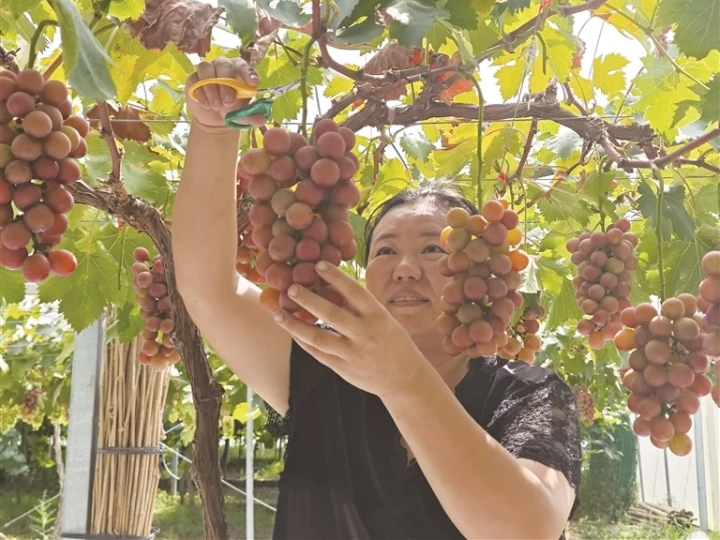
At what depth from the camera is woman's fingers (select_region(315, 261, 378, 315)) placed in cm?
68

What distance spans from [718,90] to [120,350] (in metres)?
1.77

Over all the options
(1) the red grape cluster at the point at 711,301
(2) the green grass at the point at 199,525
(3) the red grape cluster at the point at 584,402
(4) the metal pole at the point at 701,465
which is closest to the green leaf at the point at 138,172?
(1) the red grape cluster at the point at 711,301

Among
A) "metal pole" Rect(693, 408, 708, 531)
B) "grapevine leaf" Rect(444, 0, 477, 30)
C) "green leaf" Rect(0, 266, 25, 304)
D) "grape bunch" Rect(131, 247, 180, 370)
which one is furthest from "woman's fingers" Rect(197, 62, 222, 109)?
"metal pole" Rect(693, 408, 708, 531)

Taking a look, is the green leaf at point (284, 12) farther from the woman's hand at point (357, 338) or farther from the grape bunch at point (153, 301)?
the grape bunch at point (153, 301)

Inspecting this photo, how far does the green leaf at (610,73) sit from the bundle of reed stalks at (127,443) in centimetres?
Result: 146

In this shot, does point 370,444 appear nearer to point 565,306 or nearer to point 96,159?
point 96,159

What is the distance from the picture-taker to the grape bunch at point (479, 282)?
962 millimetres

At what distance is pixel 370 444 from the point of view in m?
1.25

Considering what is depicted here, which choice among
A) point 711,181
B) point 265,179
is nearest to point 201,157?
point 265,179

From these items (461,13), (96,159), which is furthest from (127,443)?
(461,13)

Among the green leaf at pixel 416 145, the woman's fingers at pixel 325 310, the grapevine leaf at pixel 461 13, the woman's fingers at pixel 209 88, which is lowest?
the woman's fingers at pixel 325 310

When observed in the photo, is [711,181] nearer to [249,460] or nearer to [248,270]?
[248,270]

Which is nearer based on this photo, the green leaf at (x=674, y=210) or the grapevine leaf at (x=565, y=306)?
the green leaf at (x=674, y=210)

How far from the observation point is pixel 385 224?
130 centimetres
